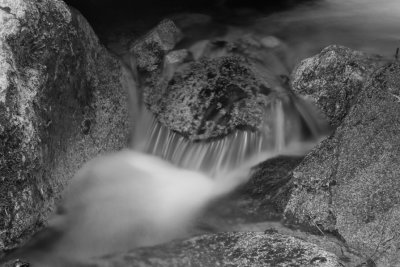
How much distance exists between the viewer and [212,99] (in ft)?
21.2

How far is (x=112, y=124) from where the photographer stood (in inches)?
243

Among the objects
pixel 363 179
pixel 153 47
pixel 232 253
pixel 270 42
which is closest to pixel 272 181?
pixel 363 179

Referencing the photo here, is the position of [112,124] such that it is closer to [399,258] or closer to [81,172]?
[81,172]

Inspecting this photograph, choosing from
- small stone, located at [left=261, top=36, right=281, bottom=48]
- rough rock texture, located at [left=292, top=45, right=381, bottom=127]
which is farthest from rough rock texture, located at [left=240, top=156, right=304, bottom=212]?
small stone, located at [left=261, top=36, right=281, bottom=48]

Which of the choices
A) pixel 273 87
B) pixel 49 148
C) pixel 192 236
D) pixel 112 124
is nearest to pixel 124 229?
pixel 192 236

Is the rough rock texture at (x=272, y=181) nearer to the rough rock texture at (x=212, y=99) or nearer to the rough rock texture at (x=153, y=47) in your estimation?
the rough rock texture at (x=212, y=99)

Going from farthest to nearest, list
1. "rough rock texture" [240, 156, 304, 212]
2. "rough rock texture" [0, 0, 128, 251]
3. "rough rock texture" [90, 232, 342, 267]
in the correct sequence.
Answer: "rough rock texture" [240, 156, 304, 212] < "rough rock texture" [0, 0, 128, 251] < "rough rock texture" [90, 232, 342, 267]

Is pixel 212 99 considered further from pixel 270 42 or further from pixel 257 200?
pixel 257 200

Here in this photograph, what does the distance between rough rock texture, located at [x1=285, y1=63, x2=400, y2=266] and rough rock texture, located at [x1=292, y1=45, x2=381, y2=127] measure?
33.2 inches

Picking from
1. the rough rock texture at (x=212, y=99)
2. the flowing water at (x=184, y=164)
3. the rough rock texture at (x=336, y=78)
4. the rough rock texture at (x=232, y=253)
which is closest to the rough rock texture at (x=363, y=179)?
the rough rock texture at (x=232, y=253)

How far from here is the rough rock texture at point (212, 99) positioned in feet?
20.7

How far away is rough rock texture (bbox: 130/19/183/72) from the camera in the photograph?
23.2 feet

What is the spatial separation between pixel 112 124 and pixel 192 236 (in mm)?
2041

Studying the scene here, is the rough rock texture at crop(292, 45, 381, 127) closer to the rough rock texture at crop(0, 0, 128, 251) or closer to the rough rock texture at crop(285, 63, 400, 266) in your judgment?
the rough rock texture at crop(285, 63, 400, 266)
